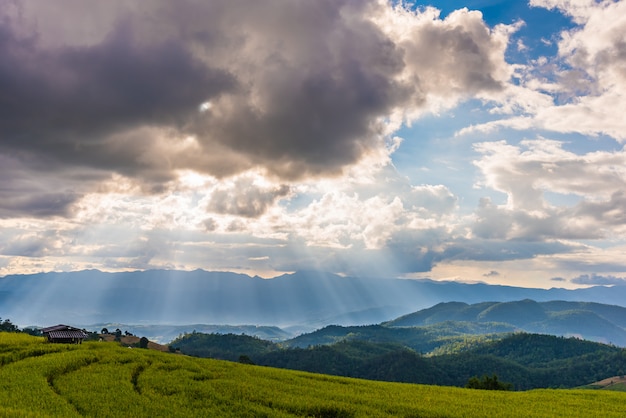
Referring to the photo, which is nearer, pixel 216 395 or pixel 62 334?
pixel 216 395

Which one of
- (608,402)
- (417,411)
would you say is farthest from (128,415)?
(608,402)

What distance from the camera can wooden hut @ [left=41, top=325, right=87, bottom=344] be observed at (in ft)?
304

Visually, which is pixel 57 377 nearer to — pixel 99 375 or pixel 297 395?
pixel 99 375

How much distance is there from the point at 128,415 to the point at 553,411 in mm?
41093

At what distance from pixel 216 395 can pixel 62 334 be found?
2667 inches

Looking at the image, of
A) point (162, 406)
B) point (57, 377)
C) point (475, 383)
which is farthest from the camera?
point (475, 383)

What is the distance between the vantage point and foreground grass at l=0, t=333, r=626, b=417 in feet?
125

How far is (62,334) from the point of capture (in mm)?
93875

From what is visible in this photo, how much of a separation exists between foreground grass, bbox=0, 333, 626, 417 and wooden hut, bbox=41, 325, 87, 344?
28.6 metres

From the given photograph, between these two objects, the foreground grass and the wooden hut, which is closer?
the foreground grass

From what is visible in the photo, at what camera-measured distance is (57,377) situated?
5084 cm

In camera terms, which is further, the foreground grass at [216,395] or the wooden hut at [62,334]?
the wooden hut at [62,334]

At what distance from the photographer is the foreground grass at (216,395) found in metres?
38.1

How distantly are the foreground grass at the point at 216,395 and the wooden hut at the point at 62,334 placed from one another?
28.6 metres
